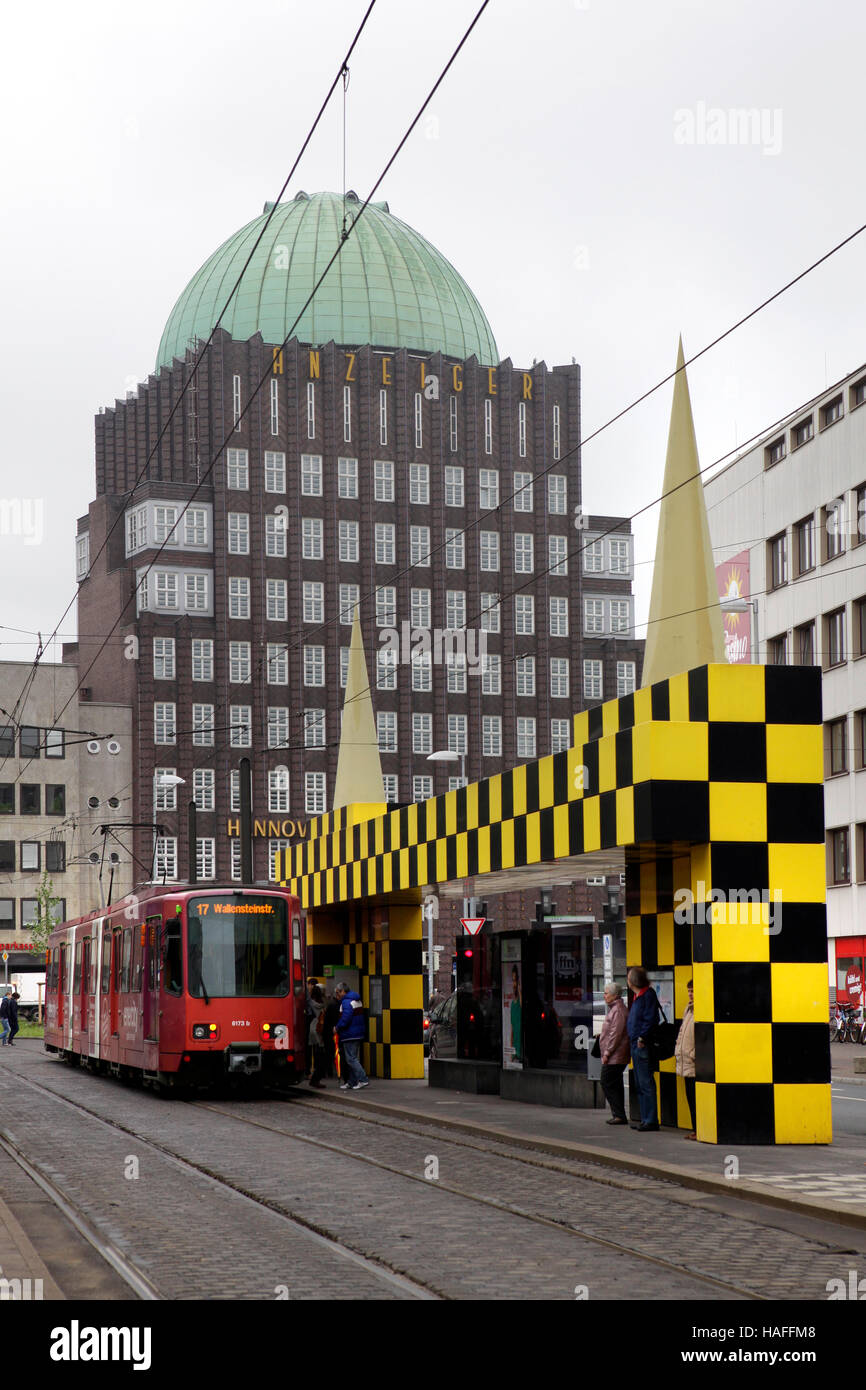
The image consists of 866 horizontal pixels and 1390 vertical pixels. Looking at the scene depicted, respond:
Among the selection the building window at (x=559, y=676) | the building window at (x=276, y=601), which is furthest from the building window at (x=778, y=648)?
the building window at (x=559, y=676)

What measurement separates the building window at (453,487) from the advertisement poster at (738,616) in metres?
39.3

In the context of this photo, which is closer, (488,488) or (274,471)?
(274,471)

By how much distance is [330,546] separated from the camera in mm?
98688

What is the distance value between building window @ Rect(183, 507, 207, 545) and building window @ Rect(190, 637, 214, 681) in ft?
17.4

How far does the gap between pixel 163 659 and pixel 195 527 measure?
24.4ft

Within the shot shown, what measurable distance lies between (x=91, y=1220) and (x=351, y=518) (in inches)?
3449

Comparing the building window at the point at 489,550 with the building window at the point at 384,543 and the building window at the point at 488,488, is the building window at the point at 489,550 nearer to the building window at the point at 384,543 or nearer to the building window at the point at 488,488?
the building window at the point at 488,488

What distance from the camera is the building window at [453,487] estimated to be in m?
102

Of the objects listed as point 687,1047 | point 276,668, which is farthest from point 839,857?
point 276,668

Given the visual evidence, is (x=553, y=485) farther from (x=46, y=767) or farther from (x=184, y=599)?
(x=46, y=767)

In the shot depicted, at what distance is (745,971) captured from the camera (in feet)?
59.5

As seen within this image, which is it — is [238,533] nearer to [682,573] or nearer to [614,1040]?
[682,573]

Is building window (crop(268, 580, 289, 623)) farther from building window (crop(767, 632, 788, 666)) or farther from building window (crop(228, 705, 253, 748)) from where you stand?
building window (crop(767, 632, 788, 666))
